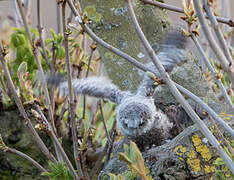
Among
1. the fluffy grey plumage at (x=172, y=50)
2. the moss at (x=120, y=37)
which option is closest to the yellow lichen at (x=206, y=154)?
the fluffy grey plumage at (x=172, y=50)

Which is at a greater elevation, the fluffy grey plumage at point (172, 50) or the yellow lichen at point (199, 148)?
the fluffy grey plumage at point (172, 50)

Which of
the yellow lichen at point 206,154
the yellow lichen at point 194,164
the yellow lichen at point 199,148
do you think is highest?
the yellow lichen at point 199,148

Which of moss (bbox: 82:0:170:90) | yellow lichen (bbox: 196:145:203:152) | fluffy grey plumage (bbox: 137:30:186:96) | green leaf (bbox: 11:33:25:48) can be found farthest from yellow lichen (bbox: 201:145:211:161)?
green leaf (bbox: 11:33:25:48)

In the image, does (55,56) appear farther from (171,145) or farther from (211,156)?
(211,156)

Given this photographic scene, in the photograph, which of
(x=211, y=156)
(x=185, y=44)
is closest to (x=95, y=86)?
(x=185, y=44)

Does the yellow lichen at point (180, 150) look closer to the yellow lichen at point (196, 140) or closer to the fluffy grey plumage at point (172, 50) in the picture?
the yellow lichen at point (196, 140)

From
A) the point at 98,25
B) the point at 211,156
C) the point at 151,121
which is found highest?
the point at 98,25

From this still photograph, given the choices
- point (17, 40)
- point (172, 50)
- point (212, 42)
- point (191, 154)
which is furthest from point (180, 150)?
point (17, 40)

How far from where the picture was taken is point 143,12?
6.45 feet

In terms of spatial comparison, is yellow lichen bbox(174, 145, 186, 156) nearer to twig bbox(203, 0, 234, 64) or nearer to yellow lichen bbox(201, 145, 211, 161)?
yellow lichen bbox(201, 145, 211, 161)

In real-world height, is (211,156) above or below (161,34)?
below

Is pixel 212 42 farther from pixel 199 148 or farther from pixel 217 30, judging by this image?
pixel 199 148

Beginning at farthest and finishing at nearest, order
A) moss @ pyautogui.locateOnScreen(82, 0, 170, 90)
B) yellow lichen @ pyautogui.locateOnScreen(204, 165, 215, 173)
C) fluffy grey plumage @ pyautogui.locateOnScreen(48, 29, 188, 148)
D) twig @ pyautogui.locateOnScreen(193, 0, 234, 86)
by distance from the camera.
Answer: moss @ pyautogui.locateOnScreen(82, 0, 170, 90) < fluffy grey plumage @ pyautogui.locateOnScreen(48, 29, 188, 148) < yellow lichen @ pyautogui.locateOnScreen(204, 165, 215, 173) < twig @ pyautogui.locateOnScreen(193, 0, 234, 86)

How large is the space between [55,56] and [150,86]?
21.7 inches
